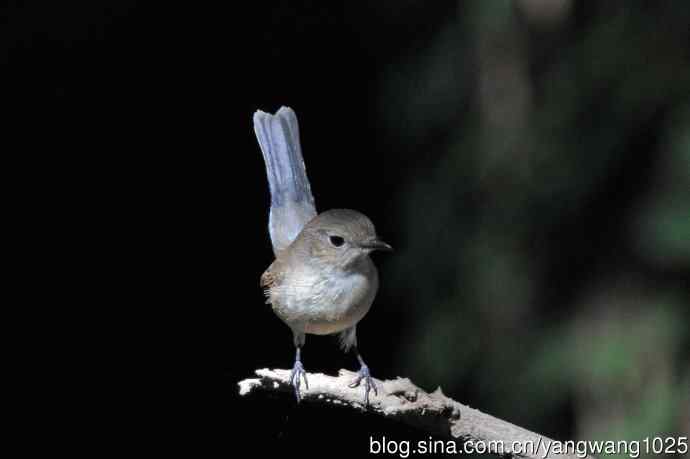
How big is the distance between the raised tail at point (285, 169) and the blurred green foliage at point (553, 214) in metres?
1.02

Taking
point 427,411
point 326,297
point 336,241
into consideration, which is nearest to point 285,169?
point 336,241

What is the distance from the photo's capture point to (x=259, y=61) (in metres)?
4.69

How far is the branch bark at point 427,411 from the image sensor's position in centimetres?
207

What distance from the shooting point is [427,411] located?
207cm

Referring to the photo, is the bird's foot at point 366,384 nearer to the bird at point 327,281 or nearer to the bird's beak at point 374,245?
the bird at point 327,281

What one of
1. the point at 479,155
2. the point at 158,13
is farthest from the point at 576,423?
the point at 158,13

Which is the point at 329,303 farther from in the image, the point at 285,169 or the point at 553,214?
the point at 553,214

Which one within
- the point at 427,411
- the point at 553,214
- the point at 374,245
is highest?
the point at 553,214

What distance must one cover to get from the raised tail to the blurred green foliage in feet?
3.34

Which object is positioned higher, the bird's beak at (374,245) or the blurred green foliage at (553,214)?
the blurred green foliage at (553,214)

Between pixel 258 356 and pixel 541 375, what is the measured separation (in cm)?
139

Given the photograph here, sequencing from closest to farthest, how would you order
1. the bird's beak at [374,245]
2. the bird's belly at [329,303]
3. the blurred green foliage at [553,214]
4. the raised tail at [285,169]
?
the bird's belly at [329,303], the bird's beak at [374,245], the raised tail at [285,169], the blurred green foliage at [553,214]

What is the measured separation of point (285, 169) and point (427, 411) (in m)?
1.03

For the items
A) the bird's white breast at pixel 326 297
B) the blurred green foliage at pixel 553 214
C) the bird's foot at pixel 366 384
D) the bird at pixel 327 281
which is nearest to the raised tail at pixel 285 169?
the bird at pixel 327 281
